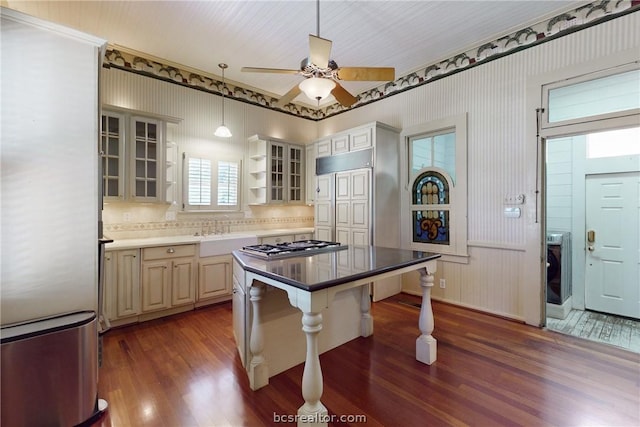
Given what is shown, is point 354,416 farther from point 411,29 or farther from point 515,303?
point 411,29

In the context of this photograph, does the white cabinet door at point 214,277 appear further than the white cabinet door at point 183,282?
Yes

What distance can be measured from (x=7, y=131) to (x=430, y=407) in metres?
3.06

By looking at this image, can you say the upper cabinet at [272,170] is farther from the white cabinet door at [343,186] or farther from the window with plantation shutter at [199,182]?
the white cabinet door at [343,186]

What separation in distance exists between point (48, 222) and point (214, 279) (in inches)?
84.1

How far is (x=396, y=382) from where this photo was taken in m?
2.06

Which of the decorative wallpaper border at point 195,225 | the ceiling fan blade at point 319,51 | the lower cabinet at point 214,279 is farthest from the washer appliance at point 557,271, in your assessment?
the lower cabinet at point 214,279

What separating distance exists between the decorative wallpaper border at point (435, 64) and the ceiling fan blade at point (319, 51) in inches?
95.3

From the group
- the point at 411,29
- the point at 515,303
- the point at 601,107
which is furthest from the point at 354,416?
the point at 411,29

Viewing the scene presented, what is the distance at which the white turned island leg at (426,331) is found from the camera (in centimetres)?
230

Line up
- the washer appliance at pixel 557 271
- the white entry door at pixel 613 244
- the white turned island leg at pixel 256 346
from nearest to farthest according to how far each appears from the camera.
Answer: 1. the white turned island leg at pixel 256 346
2. the white entry door at pixel 613 244
3. the washer appliance at pixel 557 271

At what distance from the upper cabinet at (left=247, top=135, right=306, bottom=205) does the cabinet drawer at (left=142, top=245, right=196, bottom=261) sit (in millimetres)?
1474

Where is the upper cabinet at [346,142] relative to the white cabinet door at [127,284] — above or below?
above

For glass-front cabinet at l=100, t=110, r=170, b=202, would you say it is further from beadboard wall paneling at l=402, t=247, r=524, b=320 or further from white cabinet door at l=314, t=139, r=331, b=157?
beadboard wall paneling at l=402, t=247, r=524, b=320

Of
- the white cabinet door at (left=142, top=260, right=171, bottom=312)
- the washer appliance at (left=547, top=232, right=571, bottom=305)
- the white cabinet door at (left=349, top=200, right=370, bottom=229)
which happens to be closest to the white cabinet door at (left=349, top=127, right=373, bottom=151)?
the white cabinet door at (left=349, top=200, right=370, bottom=229)
